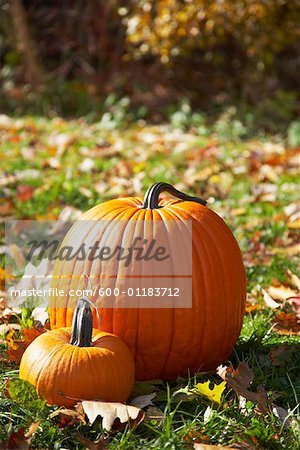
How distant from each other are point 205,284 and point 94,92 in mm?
7194

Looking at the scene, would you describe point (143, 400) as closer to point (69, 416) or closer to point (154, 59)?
point (69, 416)

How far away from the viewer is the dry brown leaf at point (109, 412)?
226cm

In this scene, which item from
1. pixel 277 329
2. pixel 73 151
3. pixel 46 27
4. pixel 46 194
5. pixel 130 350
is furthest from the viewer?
pixel 46 27

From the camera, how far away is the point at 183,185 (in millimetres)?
5465

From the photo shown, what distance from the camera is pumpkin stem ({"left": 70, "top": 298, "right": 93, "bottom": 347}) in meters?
2.44

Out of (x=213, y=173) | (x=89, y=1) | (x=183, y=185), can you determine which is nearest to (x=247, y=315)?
(x=183, y=185)

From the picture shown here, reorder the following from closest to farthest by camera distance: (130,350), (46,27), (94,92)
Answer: (130,350) → (94,92) → (46,27)

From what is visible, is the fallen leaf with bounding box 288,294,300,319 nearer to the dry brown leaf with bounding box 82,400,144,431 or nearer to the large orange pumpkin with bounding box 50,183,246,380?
the large orange pumpkin with bounding box 50,183,246,380

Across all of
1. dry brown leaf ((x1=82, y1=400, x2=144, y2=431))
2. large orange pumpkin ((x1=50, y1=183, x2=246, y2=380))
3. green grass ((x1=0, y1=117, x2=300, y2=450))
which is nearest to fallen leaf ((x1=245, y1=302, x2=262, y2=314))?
green grass ((x1=0, y1=117, x2=300, y2=450))

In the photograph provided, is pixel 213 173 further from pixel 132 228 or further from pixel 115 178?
pixel 132 228

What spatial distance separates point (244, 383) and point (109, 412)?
0.51m

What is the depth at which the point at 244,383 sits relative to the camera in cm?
253

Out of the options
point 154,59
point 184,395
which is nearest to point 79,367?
point 184,395

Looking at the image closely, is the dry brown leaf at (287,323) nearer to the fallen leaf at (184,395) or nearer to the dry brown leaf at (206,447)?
the fallen leaf at (184,395)
